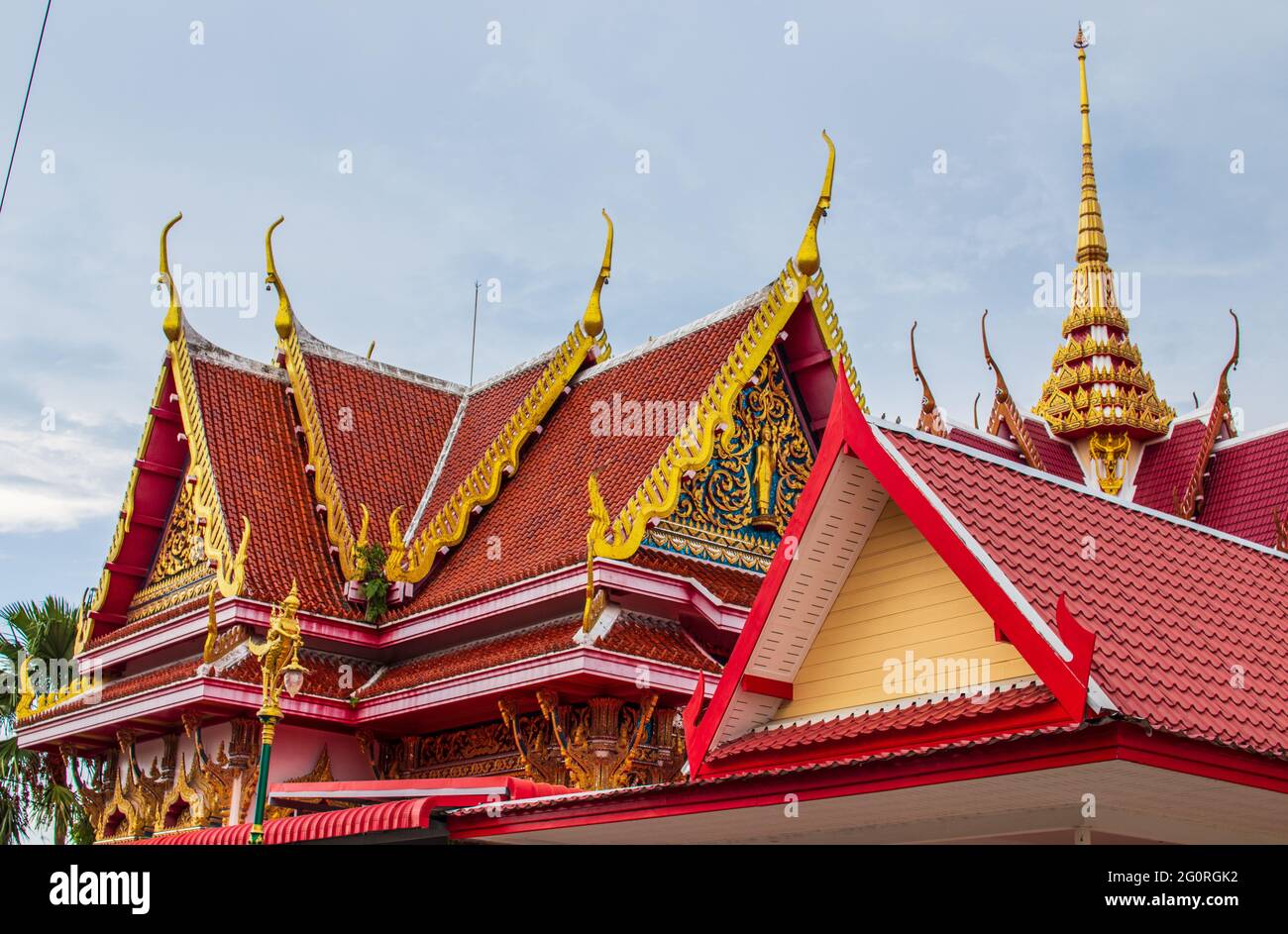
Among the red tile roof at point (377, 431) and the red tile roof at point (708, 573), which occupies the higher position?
the red tile roof at point (377, 431)

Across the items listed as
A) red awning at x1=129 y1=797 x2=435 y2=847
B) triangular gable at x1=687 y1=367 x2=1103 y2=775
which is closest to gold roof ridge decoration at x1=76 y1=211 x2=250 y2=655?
red awning at x1=129 y1=797 x2=435 y2=847

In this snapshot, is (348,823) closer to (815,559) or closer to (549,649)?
(815,559)

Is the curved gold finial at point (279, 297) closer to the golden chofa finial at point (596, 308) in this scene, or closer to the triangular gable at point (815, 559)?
the golden chofa finial at point (596, 308)

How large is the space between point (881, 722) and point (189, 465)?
498 inches

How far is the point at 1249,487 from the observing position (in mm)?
20922

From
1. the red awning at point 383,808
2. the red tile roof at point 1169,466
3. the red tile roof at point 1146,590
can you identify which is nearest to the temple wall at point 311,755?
the red awning at point 383,808

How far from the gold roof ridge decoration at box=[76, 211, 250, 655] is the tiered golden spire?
41.1 ft

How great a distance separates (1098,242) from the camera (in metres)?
27.4

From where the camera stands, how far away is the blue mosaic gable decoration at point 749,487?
15461 millimetres

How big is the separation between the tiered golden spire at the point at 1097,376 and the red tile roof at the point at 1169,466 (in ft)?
0.85

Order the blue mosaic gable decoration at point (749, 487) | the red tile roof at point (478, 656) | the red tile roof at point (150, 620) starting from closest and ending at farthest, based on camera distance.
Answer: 1. the red tile roof at point (478, 656)
2. the blue mosaic gable decoration at point (749, 487)
3. the red tile roof at point (150, 620)

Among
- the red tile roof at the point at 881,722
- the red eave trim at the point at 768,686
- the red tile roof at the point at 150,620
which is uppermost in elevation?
the red tile roof at the point at 150,620

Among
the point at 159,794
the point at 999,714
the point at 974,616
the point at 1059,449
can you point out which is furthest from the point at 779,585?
the point at 1059,449

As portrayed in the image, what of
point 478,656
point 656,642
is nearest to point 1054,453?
point 656,642
